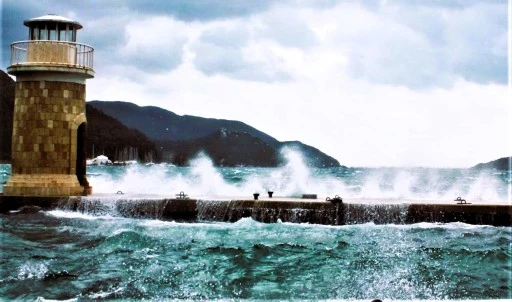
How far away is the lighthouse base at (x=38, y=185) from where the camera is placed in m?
13.7

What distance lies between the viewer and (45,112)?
1372cm

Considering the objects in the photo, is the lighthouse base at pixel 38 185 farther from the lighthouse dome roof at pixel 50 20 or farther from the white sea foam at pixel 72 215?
the lighthouse dome roof at pixel 50 20

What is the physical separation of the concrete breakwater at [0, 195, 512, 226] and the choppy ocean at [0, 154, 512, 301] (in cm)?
30

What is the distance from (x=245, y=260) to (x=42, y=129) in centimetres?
613

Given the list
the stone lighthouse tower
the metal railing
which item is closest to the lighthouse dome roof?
the stone lighthouse tower

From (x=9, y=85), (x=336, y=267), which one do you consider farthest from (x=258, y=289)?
(x=9, y=85)

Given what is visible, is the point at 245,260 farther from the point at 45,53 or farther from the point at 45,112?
the point at 45,53

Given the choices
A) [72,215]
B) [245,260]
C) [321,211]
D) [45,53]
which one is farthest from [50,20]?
Result: [245,260]

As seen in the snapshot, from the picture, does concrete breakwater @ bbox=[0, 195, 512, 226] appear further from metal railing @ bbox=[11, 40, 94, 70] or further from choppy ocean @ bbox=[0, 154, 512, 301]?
metal railing @ bbox=[11, 40, 94, 70]

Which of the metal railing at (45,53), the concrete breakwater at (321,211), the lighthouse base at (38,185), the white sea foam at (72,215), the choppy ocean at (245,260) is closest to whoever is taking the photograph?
the choppy ocean at (245,260)

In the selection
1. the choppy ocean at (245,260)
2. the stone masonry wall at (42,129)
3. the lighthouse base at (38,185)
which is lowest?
the choppy ocean at (245,260)

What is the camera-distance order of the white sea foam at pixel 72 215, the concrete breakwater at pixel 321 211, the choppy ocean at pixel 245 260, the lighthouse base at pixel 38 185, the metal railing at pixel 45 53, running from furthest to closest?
the metal railing at pixel 45 53 → the lighthouse base at pixel 38 185 → the white sea foam at pixel 72 215 → the concrete breakwater at pixel 321 211 → the choppy ocean at pixel 245 260

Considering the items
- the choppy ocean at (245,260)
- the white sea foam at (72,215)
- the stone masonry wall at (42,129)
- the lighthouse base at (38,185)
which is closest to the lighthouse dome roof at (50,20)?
the stone masonry wall at (42,129)

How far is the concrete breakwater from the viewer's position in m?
12.5
